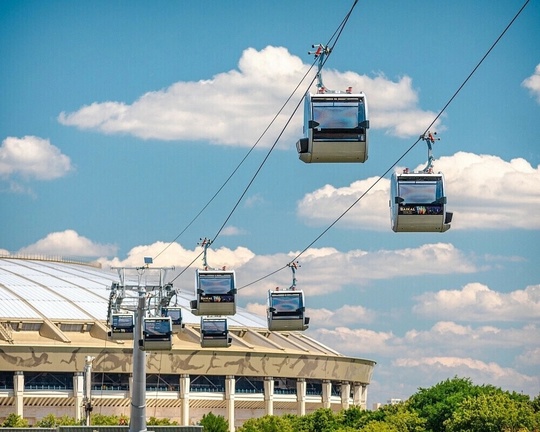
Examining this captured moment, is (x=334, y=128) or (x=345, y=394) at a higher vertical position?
(x=345, y=394)

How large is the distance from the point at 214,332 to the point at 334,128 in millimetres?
37619

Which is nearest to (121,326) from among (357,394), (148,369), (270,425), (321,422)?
(270,425)

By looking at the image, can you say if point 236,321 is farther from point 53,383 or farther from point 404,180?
point 404,180

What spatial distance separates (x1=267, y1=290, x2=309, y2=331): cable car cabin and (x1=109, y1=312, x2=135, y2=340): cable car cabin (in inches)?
894

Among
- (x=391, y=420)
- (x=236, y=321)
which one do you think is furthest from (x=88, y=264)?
(x=391, y=420)

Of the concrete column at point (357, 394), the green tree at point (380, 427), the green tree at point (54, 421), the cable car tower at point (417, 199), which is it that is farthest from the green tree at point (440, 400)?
the cable car tower at point (417, 199)

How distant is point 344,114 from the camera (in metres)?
28.7

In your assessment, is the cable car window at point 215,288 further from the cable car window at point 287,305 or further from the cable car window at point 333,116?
the cable car window at point 333,116

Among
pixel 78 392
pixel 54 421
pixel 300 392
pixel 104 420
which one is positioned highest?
pixel 300 392

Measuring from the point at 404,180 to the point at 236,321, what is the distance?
365ft

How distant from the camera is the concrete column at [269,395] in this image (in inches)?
5034

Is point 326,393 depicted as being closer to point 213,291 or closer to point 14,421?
point 14,421

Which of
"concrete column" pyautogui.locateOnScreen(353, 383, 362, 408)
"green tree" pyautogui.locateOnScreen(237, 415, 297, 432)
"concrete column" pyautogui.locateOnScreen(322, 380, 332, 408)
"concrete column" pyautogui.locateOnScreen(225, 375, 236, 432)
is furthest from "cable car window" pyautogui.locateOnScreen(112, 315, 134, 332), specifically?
"concrete column" pyautogui.locateOnScreen(353, 383, 362, 408)

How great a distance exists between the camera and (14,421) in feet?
356
